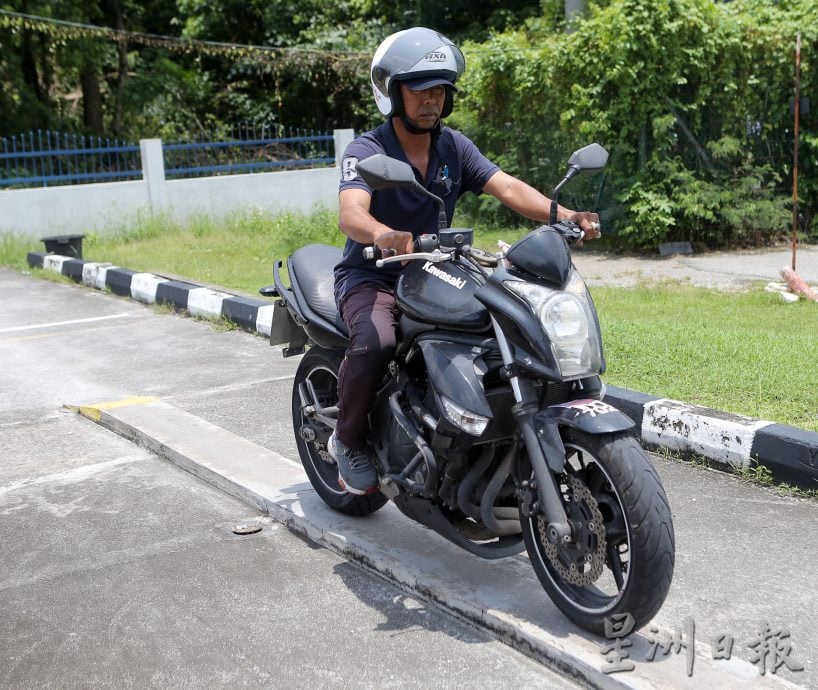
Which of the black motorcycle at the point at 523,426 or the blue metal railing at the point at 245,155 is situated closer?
the black motorcycle at the point at 523,426

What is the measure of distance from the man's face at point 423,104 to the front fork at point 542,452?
915mm

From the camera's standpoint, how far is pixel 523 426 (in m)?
3.21

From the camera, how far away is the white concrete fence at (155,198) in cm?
1408

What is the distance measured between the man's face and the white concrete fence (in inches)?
449

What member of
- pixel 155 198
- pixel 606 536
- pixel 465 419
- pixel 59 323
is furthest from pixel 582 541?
pixel 155 198

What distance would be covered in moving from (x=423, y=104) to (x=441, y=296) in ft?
2.35

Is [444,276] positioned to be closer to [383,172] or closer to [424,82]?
[383,172]

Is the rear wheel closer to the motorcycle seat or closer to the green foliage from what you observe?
the motorcycle seat

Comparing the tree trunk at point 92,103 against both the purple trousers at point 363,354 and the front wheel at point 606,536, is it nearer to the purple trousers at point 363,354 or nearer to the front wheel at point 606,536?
the purple trousers at point 363,354

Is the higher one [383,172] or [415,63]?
[415,63]

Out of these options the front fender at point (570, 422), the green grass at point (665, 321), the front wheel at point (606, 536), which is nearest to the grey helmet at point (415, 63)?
the front fender at point (570, 422)

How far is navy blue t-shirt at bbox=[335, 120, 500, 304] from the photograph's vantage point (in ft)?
12.6

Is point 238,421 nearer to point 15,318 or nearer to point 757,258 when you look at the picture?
point 15,318

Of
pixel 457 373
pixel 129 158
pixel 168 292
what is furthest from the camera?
pixel 129 158
